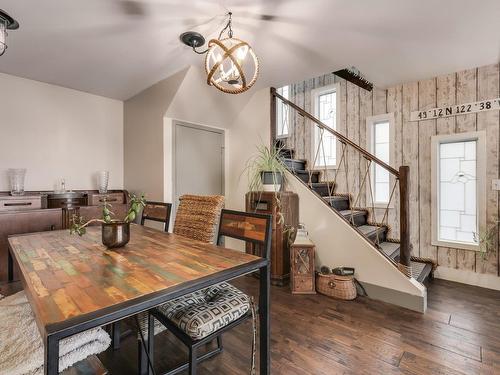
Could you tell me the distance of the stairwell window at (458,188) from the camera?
2.81 metres

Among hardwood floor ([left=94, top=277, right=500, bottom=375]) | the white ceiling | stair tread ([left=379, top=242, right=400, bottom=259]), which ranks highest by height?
the white ceiling

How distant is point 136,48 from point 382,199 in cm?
330

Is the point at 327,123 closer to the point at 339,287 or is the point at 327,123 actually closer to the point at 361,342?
the point at 339,287

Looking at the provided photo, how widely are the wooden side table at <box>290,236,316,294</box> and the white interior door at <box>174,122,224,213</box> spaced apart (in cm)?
157

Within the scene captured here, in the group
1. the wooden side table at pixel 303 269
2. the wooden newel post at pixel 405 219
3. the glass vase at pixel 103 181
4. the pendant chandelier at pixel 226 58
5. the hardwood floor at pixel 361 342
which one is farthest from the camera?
the glass vase at pixel 103 181

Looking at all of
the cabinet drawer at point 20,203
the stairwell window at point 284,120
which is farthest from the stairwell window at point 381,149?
the cabinet drawer at point 20,203

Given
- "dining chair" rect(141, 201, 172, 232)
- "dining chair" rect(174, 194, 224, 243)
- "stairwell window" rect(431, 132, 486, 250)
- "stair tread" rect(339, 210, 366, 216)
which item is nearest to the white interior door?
"dining chair" rect(141, 201, 172, 232)

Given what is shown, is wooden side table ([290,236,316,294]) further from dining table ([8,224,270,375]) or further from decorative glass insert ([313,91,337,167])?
decorative glass insert ([313,91,337,167])

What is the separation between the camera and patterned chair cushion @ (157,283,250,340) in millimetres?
1165

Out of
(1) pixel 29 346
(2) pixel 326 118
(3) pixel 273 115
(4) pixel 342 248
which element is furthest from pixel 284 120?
(1) pixel 29 346

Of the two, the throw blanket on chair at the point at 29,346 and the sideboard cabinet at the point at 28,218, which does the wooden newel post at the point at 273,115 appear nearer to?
the sideboard cabinet at the point at 28,218

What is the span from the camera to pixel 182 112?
10.7ft

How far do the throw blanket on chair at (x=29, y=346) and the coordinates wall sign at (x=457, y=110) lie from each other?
12.0ft

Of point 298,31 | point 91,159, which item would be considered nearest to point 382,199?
point 298,31
